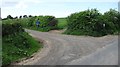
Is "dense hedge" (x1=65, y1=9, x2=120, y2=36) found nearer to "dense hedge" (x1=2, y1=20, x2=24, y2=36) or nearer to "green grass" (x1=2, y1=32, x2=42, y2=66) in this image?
"dense hedge" (x1=2, y1=20, x2=24, y2=36)

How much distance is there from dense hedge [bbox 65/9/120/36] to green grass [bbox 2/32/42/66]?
37.3 ft

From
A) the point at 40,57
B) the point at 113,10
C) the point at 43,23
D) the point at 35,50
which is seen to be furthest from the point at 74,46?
the point at 43,23

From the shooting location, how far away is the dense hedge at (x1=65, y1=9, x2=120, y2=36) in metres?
32.9

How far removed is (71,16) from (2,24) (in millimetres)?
17167

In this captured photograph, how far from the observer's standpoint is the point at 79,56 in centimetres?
1775

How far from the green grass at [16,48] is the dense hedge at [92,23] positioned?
37.3 feet

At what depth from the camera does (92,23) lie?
3338 centimetres

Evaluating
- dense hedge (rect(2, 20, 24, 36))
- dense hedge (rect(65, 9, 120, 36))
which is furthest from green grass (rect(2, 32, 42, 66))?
dense hedge (rect(65, 9, 120, 36))

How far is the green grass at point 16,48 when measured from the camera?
16962 mm

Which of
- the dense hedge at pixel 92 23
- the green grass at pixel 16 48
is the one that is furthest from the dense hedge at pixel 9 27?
the dense hedge at pixel 92 23

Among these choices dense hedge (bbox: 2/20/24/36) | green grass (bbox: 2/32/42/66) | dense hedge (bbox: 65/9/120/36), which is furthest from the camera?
dense hedge (bbox: 65/9/120/36)

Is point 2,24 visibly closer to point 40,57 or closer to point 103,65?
point 40,57

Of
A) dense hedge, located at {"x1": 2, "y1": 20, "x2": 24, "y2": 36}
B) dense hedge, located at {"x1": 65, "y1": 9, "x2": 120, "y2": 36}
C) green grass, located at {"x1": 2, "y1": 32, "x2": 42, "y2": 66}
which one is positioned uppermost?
dense hedge, located at {"x1": 2, "y1": 20, "x2": 24, "y2": 36}

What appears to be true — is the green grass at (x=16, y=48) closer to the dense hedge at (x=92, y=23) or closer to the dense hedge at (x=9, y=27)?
the dense hedge at (x=9, y=27)
